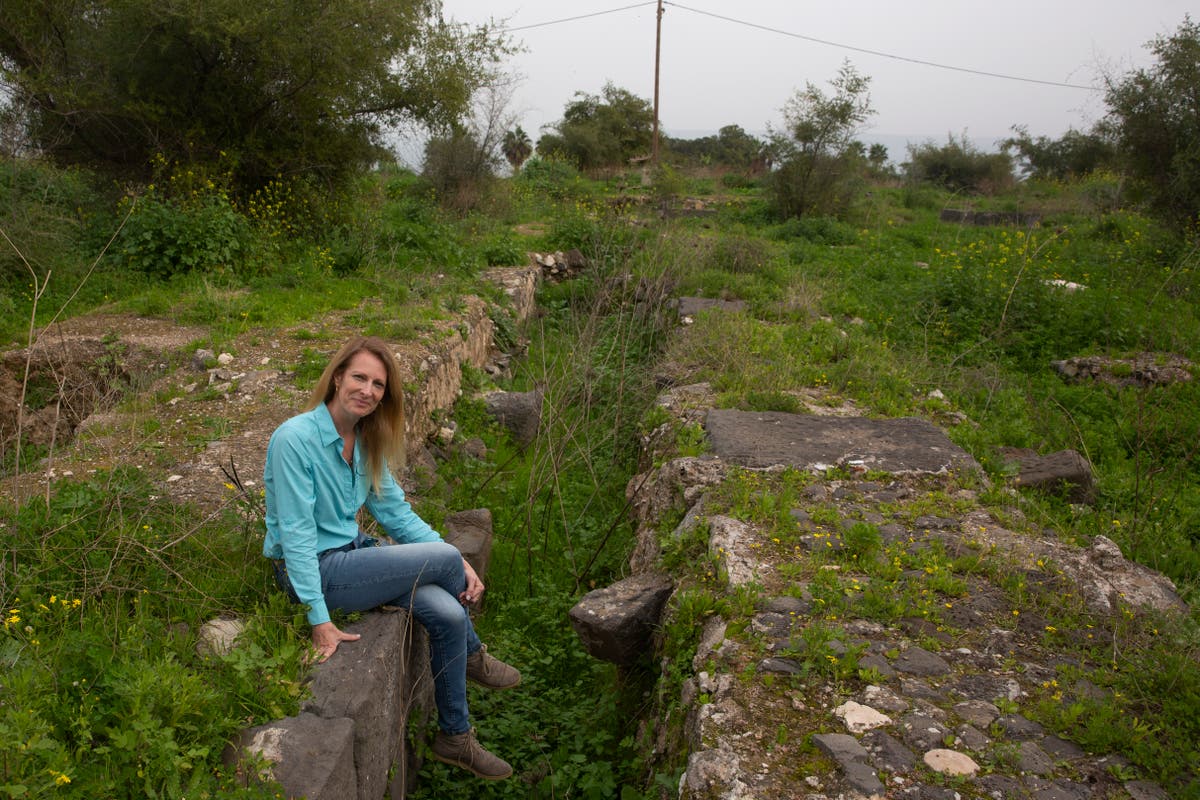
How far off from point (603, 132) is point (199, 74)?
17.5 m

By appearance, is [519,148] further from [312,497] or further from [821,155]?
[312,497]

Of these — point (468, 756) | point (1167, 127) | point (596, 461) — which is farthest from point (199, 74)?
point (1167, 127)

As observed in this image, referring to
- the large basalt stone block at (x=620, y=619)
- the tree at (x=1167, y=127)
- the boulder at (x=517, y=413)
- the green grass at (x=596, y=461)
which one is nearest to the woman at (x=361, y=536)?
the green grass at (x=596, y=461)

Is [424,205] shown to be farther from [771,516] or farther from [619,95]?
[619,95]

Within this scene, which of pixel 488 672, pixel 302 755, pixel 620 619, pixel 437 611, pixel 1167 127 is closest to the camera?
pixel 302 755

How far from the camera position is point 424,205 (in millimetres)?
13227

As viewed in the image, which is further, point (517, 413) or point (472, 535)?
Result: point (517, 413)

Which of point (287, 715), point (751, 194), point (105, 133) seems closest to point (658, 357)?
point (287, 715)

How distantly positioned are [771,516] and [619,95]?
25.1 meters

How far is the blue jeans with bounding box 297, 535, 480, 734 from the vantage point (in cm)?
308

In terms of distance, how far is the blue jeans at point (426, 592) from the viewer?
3.08 meters

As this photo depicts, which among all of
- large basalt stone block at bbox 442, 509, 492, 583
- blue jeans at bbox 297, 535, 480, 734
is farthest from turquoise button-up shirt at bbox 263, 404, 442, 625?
large basalt stone block at bbox 442, 509, 492, 583

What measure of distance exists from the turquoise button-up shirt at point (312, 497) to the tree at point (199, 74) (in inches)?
270

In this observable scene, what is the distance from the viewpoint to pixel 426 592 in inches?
126
